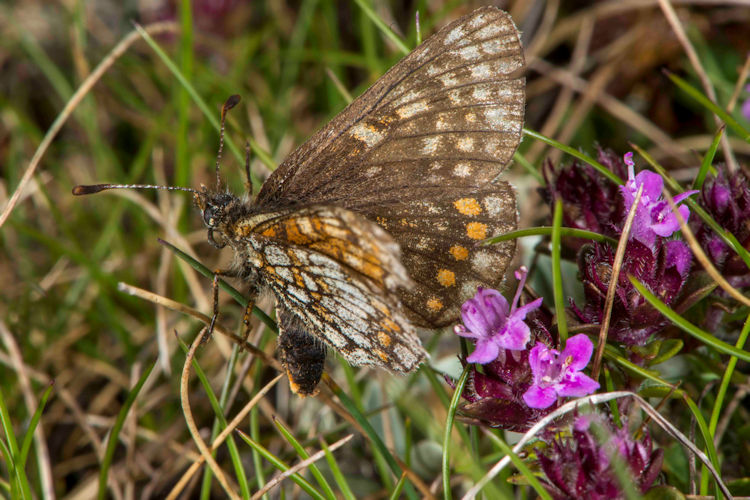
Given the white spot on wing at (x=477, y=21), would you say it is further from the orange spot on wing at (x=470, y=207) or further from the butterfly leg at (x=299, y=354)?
the butterfly leg at (x=299, y=354)

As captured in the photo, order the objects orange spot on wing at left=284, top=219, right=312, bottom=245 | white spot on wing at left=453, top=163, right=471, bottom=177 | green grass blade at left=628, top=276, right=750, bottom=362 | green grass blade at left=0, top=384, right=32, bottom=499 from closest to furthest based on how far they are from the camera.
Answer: green grass blade at left=628, top=276, right=750, bottom=362 → orange spot on wing at left=284, top=219, right=312, bottom=245 → green grass blade at left=0, top=384, right=32, bottom=499 → white spot on wing at left=453, top=163, right=471, bottom=177

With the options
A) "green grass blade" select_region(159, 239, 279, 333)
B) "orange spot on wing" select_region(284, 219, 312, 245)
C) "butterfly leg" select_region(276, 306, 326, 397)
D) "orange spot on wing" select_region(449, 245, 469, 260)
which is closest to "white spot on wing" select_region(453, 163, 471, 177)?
"orange spot on wing" select_region(449, 245, 469, 260)

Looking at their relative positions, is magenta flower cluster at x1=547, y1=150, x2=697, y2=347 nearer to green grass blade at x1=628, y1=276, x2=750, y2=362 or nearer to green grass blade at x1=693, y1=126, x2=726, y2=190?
green grass blade at x1=628, y1=276, x2=750, y2=362

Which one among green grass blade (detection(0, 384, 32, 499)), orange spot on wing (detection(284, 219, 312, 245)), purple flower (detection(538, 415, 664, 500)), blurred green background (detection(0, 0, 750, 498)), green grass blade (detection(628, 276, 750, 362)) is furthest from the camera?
blurred green background (detection(0, 0, 750, 498))

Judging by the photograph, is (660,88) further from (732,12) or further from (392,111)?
(392,111)

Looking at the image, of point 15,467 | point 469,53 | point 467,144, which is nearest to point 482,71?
point 469,53

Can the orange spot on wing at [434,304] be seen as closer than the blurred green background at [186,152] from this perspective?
Yes

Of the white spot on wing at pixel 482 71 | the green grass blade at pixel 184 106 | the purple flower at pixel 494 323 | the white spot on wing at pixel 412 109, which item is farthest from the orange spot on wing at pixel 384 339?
the green grass blade at pixel 184 106

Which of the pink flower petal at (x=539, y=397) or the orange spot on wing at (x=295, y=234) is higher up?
the orange spot on wing at (x=295, y=234)
